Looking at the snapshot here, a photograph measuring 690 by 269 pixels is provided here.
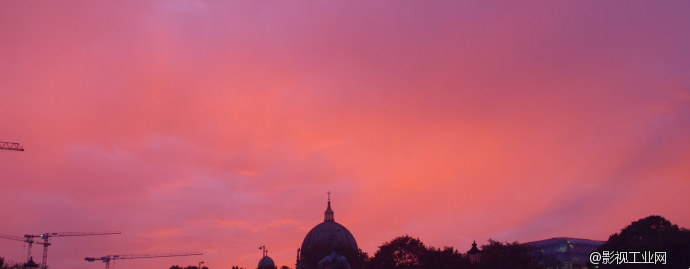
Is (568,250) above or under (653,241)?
under

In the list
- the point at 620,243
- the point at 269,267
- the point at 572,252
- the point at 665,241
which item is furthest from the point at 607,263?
the point at 269,267

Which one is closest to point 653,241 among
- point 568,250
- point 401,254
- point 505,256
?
point 505,256

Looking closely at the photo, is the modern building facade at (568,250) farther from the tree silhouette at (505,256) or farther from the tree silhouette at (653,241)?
the tree silhouette at (653,241)

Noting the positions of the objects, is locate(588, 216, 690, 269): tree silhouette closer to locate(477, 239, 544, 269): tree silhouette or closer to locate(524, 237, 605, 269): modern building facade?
locate(477, 239, 544, 269): tree silhouette

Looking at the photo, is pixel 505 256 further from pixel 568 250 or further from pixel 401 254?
pixel 568 250

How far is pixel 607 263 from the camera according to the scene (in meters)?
83.9

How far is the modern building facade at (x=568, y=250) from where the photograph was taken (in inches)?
4995

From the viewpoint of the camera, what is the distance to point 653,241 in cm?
7812

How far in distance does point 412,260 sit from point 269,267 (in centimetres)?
8078

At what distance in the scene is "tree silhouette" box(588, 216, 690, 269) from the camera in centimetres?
7176

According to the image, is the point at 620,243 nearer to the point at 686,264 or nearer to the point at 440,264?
the point at 686,264

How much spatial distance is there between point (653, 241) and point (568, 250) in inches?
2059

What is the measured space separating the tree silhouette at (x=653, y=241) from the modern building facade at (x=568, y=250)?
125ft

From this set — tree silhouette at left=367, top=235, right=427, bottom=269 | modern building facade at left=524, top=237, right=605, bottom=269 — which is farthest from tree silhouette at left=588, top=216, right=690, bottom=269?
modern building facade at left=524, top=237, right=605, bottom=269
